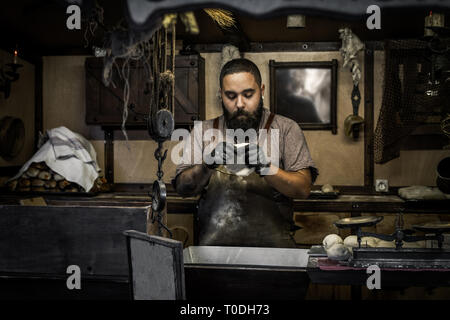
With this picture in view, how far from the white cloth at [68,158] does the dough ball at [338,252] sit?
3.35 meters

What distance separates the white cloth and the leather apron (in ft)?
7.07

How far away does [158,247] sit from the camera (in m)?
1.61

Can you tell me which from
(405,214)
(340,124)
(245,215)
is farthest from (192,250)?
(340,124)

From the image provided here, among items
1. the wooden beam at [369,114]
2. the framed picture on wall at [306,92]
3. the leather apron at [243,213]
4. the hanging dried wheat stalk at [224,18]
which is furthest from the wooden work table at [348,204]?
the hanging dried wheat stalk at [224,18]

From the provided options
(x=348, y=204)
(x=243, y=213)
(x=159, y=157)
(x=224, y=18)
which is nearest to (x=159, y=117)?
(x=159, y=157)

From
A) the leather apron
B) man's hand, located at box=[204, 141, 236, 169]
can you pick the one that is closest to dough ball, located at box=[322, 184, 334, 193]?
the leather apron

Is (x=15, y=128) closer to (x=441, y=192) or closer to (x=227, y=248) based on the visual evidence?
(x=227, y=248)

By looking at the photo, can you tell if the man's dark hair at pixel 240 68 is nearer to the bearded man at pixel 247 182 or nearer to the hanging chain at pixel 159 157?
the bearded man at pixel 247 182

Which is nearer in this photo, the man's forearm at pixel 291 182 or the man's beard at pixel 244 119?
the man's forearm at pixel 291 182

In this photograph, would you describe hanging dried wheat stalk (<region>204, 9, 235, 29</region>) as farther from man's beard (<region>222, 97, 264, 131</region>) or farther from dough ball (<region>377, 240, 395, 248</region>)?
dough ball (<region>377, 240, 395, 248</region>)

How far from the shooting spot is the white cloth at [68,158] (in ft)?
15.9

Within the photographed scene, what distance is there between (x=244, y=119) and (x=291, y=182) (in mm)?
587

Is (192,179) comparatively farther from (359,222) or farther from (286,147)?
(359,222)

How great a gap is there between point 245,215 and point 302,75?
2.72 metres
